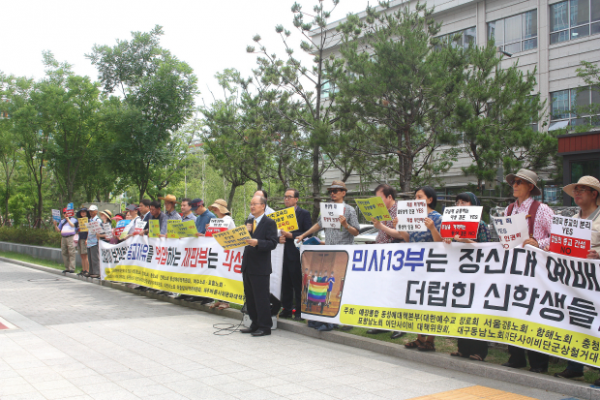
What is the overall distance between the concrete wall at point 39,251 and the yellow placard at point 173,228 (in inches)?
374

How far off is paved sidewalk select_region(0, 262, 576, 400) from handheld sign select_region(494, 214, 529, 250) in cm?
143

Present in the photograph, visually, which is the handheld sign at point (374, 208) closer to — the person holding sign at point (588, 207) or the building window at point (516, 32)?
the person holding sign at point (588, 207)

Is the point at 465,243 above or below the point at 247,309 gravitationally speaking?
above

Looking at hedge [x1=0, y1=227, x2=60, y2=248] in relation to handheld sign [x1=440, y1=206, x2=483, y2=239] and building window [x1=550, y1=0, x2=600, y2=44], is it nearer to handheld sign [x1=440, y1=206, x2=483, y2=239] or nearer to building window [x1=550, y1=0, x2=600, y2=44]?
handheld sign [x1=440, y1=206, x2=483, y2=239]

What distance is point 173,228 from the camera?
10266 mm

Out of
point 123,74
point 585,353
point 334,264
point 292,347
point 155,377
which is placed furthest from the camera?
point 123,74

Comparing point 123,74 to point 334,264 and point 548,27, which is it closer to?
point 334,264

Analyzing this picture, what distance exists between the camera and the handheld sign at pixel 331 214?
7.11 meters

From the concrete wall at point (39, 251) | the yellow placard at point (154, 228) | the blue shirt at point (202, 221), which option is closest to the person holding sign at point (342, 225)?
the blue shirt at point (202, 221)

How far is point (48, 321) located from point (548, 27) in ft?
90.6

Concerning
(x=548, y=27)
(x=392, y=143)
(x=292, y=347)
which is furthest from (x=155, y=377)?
(x=548, y=27)

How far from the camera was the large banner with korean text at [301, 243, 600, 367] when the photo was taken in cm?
486

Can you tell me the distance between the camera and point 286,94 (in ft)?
66.1

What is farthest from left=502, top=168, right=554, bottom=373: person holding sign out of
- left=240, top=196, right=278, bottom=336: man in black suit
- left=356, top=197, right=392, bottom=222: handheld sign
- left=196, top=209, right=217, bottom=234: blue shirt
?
left=196, top=209, right=217, bottom=234: blue shirt
